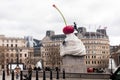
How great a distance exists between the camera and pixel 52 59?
137750 mm

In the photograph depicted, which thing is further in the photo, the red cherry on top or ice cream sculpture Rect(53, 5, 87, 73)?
the red cherry on top

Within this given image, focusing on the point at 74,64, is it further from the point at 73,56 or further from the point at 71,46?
the point at 71,46

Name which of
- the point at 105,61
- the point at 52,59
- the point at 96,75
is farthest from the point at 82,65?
the point at 105,61

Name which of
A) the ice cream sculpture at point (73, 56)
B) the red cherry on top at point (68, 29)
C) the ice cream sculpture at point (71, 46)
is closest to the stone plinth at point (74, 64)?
the ice cream sculpture at point (73, 56)

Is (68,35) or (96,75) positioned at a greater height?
(68,35)

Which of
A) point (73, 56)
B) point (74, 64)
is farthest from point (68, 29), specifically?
point (74, 64)

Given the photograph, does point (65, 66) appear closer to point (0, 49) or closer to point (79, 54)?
point (79, 54)

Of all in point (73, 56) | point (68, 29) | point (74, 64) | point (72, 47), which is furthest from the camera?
point (68, 29)

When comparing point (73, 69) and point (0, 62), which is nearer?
point (73, 69)

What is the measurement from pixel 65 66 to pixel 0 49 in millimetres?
112228

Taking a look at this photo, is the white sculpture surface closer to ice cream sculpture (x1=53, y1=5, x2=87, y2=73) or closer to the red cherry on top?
ice cream sculpture (x1=53, y1=5, x2=87, y2=73)

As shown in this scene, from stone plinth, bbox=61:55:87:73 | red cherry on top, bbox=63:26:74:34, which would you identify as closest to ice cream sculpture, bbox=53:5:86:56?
red cherry on top, bbox=63:26:74:34

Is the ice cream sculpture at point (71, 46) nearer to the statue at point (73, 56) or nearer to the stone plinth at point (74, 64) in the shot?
the statue at point (73, 56)

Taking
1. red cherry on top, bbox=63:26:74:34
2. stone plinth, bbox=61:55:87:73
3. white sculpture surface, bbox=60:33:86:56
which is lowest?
stone plinth, bbox=61:55:87:73
